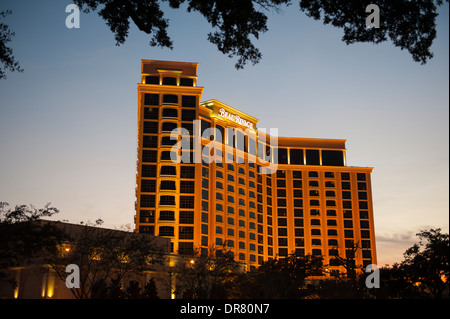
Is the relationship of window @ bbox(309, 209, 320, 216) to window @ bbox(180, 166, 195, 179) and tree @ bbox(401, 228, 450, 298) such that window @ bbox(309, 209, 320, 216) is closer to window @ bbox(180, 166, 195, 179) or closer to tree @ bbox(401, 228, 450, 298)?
window @ bbox(180, 166, 195, 179)

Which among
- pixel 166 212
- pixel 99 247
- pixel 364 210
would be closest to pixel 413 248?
pixel 99 247

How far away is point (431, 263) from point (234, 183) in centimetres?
8482

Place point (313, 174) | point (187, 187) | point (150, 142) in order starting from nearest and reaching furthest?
point (187, 187) → point (150, 142) → point (313, 174)

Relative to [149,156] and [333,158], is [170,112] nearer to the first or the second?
[149,156]

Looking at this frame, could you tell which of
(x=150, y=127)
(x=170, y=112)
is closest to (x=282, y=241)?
(x=170, y=112)

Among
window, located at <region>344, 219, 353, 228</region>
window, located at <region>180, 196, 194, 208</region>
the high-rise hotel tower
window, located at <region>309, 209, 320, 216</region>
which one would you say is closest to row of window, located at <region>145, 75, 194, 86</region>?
the high-rise hotel tower

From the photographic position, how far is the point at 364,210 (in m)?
147

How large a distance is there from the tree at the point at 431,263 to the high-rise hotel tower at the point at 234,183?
1609 inches

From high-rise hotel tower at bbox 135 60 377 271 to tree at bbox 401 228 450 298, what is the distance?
4088 cm

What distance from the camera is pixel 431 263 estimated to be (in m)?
42.8

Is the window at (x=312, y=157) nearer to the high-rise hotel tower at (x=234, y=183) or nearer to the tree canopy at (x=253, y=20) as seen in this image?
the high-rise hotel tower at (x=234, y=183)

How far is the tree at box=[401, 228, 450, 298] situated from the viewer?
41938 millimetres

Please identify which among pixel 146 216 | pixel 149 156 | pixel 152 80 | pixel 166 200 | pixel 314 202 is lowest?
pixel 146 216
